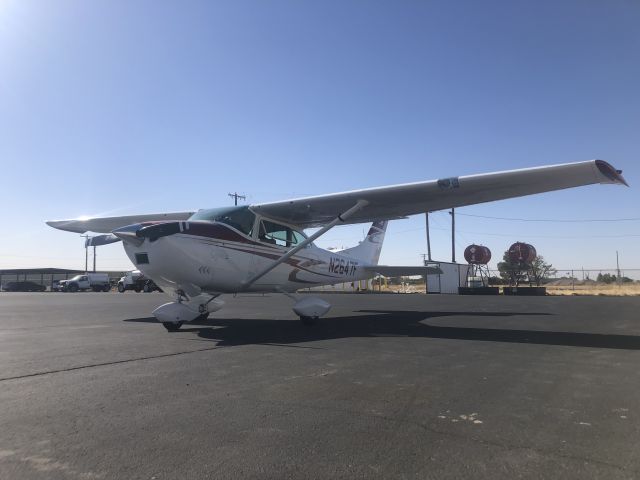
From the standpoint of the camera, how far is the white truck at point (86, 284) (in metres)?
54.4

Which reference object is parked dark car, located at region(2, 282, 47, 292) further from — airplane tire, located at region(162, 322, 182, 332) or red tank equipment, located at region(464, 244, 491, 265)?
airplane tire, located at region(162, 322, 182, 332)

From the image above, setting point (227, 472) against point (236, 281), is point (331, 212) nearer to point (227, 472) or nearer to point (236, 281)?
point (236, 281)

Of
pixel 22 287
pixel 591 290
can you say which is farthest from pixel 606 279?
pixel 22 287

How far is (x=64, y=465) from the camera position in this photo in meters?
2.82

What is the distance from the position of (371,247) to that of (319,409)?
13567 millimetres

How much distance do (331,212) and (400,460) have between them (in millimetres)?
9904

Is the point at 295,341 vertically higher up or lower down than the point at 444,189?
lower down

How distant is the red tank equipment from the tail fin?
28724 millimetres

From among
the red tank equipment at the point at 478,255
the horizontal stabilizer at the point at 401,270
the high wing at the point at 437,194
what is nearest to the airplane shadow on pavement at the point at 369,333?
the high wing at the point at 437,194

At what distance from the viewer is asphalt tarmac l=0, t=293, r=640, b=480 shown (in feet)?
9.40

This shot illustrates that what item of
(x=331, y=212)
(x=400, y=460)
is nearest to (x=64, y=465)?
(x=400, y=460)

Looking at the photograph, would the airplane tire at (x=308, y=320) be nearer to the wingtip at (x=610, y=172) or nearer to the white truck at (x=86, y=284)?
the wingtip at (x=610, y=172)

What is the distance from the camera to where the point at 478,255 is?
44.4 meters

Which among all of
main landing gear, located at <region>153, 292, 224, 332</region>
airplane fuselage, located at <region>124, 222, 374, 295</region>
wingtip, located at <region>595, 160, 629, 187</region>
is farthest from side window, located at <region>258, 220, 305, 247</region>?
wingtip, located at <region>595, 160, 629, 187</region>
